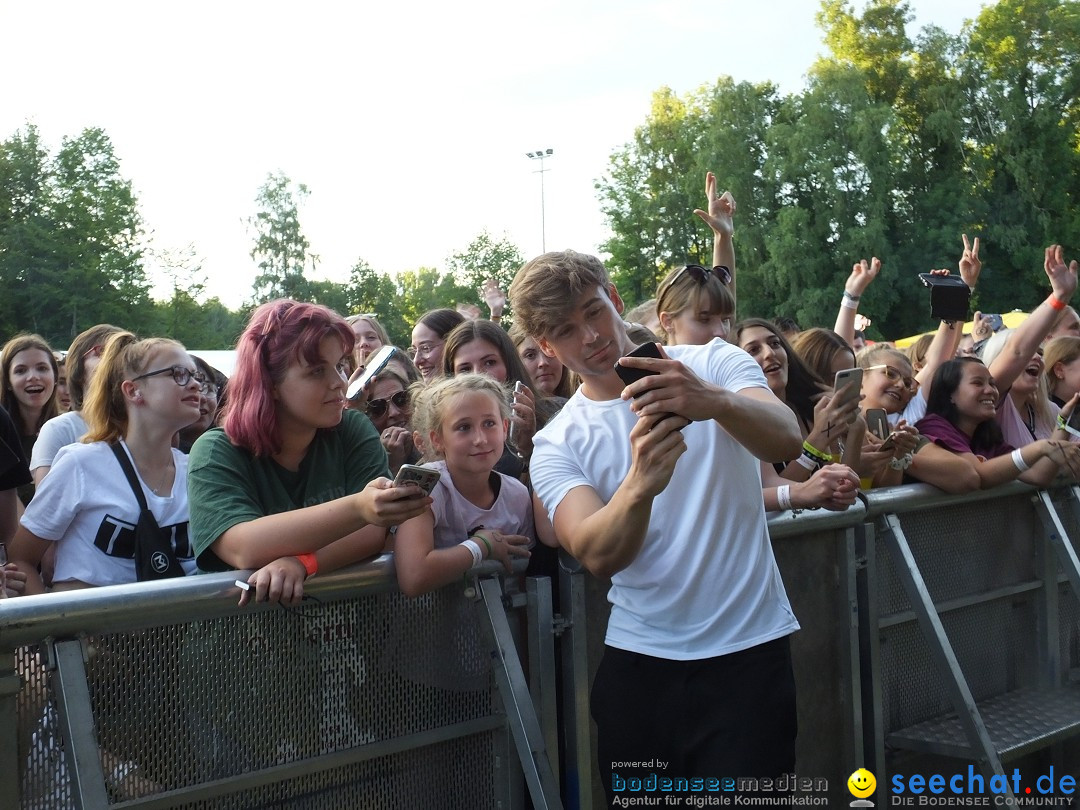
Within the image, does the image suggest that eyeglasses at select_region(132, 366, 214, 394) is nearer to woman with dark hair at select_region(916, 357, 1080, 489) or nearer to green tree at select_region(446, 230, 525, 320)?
woman with dark hair at select_region(916, 357, 1080, 489)

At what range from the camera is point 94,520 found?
10.9 ft

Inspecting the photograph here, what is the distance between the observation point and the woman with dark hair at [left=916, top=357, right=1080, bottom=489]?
182 inches

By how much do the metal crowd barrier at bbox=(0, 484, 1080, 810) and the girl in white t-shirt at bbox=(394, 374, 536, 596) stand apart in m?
0.14

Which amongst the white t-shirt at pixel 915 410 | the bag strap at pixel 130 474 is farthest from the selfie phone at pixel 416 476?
the white t-shirt at pixel 915 410

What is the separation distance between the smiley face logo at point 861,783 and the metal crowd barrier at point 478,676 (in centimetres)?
4

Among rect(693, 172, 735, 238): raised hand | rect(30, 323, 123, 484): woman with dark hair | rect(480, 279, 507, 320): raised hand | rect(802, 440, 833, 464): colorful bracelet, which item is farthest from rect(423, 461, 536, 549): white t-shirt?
rect(480, 279, 507, 320): raised hand

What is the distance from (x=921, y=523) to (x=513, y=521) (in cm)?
186

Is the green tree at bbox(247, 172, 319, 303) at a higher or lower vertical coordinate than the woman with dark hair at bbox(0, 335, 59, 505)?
higher

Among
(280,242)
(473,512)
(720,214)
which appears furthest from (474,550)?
(280,242)

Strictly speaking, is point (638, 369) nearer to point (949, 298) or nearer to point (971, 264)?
point (949, 298)

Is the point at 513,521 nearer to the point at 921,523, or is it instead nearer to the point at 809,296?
the point at 921,523

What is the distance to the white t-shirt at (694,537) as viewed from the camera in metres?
2.70

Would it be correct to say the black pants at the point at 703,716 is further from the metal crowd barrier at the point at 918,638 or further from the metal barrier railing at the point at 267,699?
the metal crowd barrier at the point at 918,638

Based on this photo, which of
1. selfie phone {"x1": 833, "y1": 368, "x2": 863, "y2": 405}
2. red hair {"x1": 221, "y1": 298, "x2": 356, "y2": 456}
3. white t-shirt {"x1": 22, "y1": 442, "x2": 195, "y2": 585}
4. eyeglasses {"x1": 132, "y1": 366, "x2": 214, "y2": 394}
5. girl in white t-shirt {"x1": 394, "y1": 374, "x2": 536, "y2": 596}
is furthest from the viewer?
eyeglasses {"x1": 132, "y1": 366, "x2": 214, "y2": 394}
